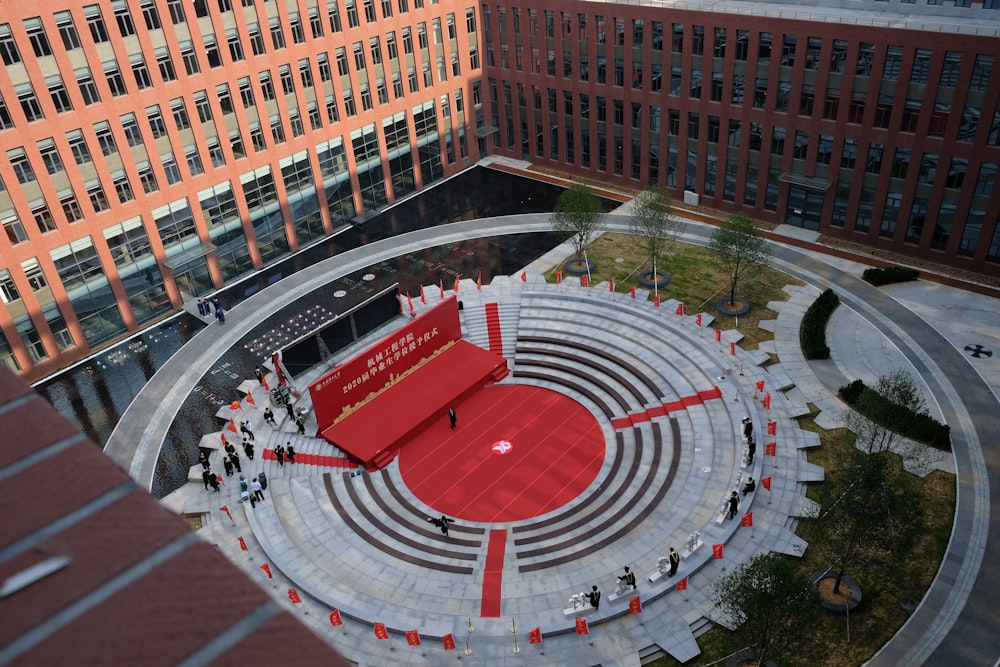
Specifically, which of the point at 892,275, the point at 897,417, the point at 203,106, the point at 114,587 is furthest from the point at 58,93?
the point at 892,275

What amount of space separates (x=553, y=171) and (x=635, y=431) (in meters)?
37.9

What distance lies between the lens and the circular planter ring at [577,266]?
6028 cm

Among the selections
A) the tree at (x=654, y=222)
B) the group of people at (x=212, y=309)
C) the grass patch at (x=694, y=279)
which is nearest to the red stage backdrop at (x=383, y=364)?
the grass patch at (x=694, y=279)

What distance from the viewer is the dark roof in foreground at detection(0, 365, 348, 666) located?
673cm

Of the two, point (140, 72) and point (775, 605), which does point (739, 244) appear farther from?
point (140, 72)

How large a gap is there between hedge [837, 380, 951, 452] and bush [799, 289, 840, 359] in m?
4.04

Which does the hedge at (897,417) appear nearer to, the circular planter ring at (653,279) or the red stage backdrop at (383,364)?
the circular planter ring at (653,279)

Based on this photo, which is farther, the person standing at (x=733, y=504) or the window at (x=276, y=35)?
the window at (x=276, y=35)

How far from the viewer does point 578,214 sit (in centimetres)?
5866

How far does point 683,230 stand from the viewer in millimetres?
65438

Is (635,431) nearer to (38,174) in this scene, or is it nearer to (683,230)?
(683,230)

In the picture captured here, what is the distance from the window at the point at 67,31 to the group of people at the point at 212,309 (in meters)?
18.8

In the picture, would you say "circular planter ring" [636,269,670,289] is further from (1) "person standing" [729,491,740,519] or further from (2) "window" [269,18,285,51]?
(2) "window" [269,18,285,51]

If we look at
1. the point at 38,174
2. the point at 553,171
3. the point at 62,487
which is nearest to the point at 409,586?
the point at 62,487
